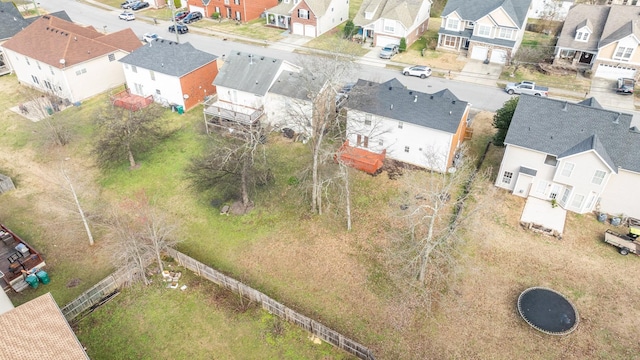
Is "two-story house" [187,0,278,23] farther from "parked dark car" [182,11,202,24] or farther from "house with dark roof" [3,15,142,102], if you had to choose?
"house with dark roof" [3,15,142,102]

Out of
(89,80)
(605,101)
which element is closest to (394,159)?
(605,101)

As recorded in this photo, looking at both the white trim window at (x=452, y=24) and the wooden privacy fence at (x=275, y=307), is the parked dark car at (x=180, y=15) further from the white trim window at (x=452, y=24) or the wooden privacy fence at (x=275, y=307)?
the wooden privacy fence at (x=275, y=307)

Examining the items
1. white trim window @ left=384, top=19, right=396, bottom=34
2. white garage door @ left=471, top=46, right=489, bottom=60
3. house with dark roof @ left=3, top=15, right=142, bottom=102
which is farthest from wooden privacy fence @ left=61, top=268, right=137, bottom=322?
white garage door @ left=471, top=46, right=489, bottom=60

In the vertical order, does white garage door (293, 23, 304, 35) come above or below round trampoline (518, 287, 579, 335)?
above

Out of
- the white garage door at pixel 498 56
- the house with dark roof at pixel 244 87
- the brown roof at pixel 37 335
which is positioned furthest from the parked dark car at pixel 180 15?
the brown roof at pixel 37 335

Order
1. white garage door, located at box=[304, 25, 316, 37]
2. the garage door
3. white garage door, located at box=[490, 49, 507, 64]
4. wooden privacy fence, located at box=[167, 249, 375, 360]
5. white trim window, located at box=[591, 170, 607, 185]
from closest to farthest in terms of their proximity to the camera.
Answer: wooden privacy fence, located at box=[167, 249, 375, 360], white trim window, located at box=[591, 170, 607, 185], the garage door, white garage door, located at box=[490, 49, 507, 64], white garage door, located at box=[304, 25, 316, 37]

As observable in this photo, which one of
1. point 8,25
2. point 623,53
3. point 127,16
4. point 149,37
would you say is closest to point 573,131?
point 623,53

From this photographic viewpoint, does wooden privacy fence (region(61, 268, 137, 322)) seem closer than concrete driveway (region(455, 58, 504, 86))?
Yes
